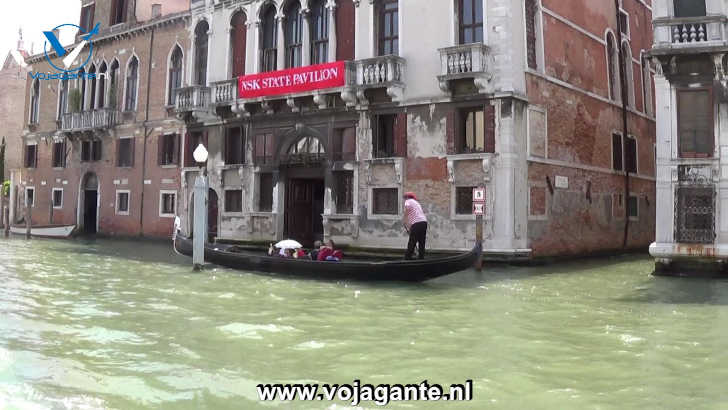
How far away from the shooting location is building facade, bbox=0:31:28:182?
109 ft

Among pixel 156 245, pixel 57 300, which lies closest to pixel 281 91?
pixel 156 245

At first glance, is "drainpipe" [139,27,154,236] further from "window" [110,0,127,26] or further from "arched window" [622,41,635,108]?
"arched window" [622,41,635,108]

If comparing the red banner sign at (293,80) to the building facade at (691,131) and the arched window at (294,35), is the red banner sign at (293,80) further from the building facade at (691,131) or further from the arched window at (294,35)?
the building facade at (691,131)

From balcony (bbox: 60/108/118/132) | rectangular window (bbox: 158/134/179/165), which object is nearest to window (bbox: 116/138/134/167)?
balcony (bbox: 60/108/118/132)

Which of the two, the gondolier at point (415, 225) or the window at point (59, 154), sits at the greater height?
the window at point (59, 154)

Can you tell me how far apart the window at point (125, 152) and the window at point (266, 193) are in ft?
21.1

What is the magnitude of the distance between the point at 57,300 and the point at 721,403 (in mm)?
6804

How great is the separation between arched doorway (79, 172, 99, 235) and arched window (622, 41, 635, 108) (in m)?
17.0

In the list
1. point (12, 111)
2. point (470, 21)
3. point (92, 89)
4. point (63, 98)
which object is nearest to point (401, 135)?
point (470, 21)

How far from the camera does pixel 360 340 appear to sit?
206 inches

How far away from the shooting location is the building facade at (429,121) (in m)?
12.0

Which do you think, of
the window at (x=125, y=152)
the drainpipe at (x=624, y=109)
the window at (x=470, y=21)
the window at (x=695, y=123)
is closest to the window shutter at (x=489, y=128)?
the window at (x=470, y=21)

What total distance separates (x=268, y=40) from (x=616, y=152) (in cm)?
907

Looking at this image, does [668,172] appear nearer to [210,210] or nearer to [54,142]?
[210,210]
